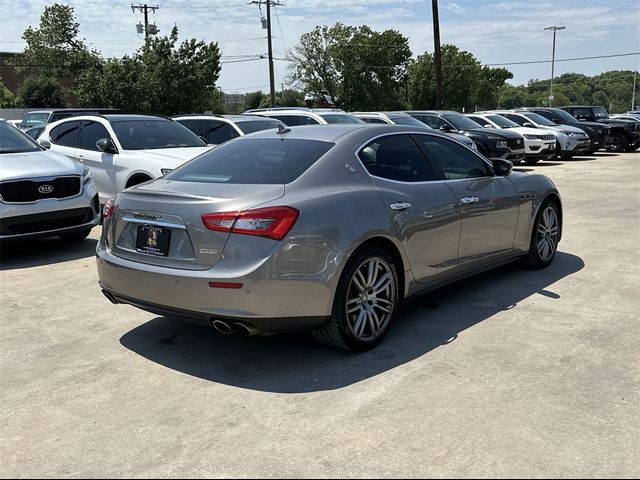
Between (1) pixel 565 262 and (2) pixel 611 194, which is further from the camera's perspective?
(2) pixel 611 194

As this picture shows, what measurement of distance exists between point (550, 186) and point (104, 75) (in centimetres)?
3263

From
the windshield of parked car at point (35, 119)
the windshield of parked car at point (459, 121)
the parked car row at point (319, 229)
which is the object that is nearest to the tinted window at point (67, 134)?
the parked car row at point (319, 229)

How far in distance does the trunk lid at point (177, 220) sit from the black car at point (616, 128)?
24874 mm

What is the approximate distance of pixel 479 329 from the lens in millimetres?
4891

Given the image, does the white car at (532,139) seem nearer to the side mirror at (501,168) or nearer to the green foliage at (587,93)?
the side mirror at (501,168)

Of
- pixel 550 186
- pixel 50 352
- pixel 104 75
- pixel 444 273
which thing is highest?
pixel 104 75

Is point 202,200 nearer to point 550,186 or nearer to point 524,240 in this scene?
point 524,240

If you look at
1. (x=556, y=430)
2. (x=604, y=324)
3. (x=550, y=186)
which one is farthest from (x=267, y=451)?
(x=550, y=186)

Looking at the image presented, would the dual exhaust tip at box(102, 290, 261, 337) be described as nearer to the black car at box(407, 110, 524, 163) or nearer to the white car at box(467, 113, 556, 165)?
the black car at box(407, 110, 524, 163)

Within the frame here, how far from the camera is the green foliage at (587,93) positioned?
107 m

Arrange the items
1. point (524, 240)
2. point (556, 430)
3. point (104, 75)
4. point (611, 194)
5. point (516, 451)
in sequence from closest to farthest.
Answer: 1. point (516, 451)
2. point (556, 430)
3. point (524, 240)
4. point (611, 194)
5. point (104, 75)

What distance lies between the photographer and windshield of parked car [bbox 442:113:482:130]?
1866 centimetres

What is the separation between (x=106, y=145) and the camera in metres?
9.23

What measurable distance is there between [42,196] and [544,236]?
570 centimetres
